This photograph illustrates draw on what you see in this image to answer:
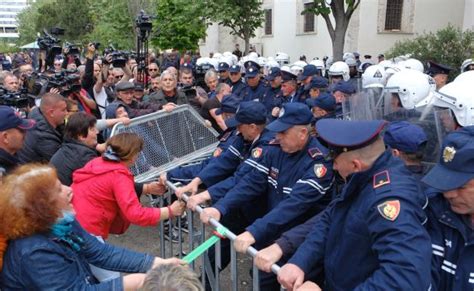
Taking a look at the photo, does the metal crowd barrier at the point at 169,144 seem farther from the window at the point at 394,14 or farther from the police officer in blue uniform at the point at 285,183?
the window at the point at 394,14

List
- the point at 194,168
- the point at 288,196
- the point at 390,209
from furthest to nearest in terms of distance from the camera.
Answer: the point at 194,168
the point at 288,196
the point at 390,209

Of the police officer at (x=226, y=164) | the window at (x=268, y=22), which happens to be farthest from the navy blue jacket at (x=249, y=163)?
the window at (x=268, y=22)

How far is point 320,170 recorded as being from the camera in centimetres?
313

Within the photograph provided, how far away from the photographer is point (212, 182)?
172 inches

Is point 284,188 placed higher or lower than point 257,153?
lower

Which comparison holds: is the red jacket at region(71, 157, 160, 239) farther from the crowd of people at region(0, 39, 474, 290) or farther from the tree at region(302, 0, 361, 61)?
the tree at region(302, 0, 361, 61)

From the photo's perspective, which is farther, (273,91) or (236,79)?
(236,79)

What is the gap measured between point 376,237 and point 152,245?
4275 millimetres

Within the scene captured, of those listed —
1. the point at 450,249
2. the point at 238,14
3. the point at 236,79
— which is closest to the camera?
the point at 450,249

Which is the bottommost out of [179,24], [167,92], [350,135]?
[167,92]

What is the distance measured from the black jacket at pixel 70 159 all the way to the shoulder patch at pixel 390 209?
2861 mm

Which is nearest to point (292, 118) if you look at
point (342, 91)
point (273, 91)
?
point (342, 91)

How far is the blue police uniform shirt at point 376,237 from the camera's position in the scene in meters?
1.87

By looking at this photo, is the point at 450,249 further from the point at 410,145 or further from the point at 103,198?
the point at 103,198
